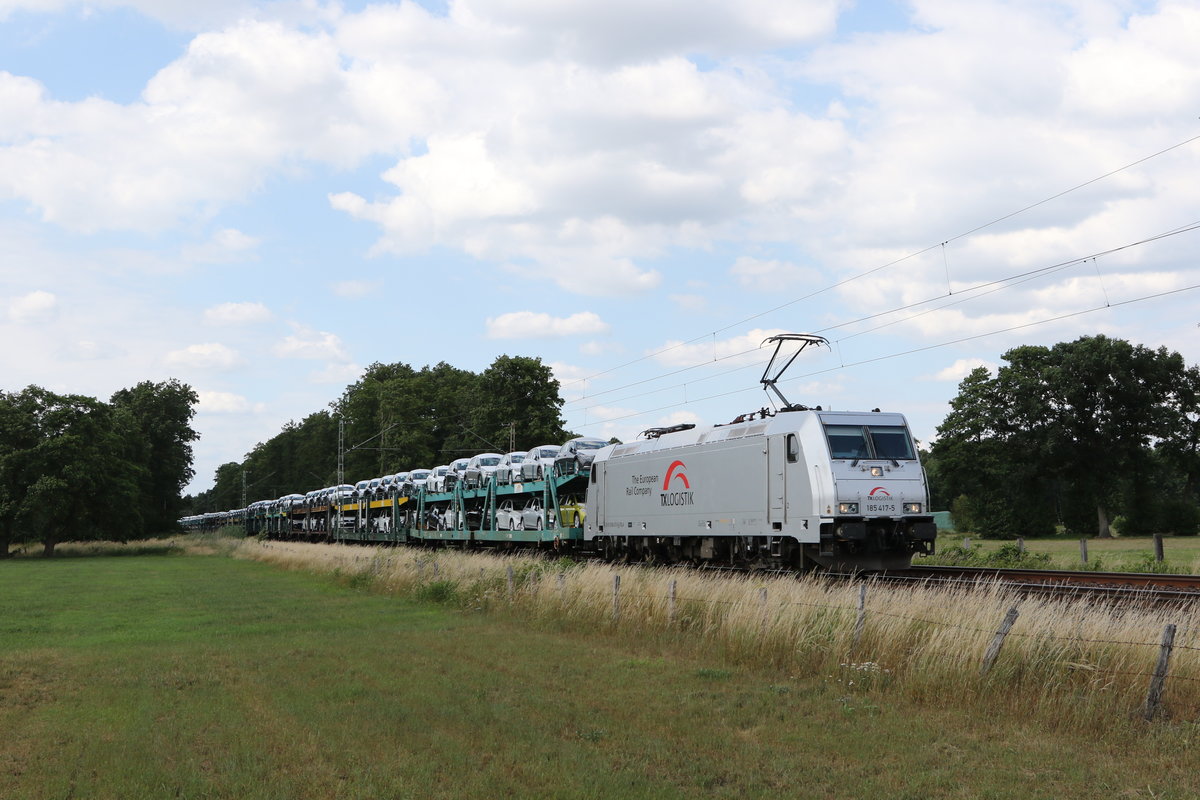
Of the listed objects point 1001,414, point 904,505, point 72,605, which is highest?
point 1001,414

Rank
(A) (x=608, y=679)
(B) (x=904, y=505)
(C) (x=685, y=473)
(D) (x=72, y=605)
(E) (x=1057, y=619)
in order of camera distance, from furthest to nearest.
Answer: (C) (x=685, y=473)
(D) (x=72, y=605)
(B) (x=904, y=505)
(A) (x=608, y=679)
(E) (x=1057, y=619)

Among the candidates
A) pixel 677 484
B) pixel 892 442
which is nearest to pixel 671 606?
pixel 892 442

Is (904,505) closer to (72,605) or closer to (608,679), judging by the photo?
(608,679)

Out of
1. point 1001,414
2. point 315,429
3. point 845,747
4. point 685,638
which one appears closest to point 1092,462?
point 1001,414

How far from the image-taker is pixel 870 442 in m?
21.1

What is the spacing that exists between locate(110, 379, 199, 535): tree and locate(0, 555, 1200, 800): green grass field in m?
73.1

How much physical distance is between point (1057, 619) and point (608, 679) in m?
5.15

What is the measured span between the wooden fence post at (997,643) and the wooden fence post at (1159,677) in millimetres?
1465

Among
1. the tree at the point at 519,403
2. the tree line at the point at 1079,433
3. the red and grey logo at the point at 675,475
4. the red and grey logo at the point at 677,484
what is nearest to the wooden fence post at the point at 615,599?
the red and grey logo at the point at 677,484

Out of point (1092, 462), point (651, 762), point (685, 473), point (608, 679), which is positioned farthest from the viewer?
point (1092, 462)

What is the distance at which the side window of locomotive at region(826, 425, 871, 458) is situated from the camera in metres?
20.5

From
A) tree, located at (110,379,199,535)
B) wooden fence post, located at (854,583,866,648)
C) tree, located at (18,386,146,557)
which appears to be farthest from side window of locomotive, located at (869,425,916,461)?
tree, located at (110,379,199,535)

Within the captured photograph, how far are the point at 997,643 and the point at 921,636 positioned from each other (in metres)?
1.28

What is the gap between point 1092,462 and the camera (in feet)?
199
